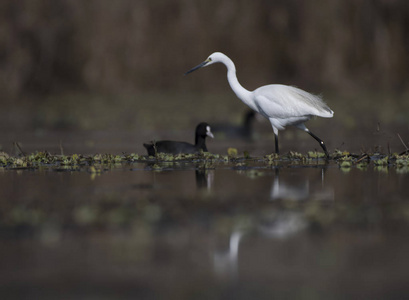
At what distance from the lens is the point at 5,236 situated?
603 centimetres

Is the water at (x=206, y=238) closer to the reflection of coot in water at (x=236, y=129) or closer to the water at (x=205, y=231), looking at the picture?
the water at (x=205, y=231)

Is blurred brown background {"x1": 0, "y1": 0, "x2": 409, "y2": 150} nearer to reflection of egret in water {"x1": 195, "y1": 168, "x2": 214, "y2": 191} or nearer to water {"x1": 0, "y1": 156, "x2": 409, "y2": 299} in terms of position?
reflection of egret in water {"x1": 195, "y1": 168, "x2": 214, "y2": 191}

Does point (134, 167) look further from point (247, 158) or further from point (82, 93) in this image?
point (82, 93)

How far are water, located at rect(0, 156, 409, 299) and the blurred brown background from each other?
2593 centimetres

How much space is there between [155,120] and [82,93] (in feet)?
36.5

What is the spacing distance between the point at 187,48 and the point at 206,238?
34.8m

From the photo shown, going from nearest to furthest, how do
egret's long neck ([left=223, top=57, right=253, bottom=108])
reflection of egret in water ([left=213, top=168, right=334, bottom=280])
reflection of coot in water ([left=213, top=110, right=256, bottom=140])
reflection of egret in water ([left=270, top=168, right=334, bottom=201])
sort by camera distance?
reflection of egret in water ([left=213, top=168, right=334, bottom=280]) < reflection of egret in water ([left=270, top=168, right=334, bottom=201]) < egret's long neck ([left=223, top=57, right=253, bottom=108]) < reflection of coot in water ([left=213, top=110, right=256, bottom=140])

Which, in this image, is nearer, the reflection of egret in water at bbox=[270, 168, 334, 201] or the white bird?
the reflection of egret in water at bbox=[270, 168, 334, 201]

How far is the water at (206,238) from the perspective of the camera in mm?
4496

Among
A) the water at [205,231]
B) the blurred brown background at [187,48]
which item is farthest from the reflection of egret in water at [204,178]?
the blurred brown background at [187,48]

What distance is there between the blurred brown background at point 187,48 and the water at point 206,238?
25927 millimetres

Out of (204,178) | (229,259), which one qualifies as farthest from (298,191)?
(229,259)

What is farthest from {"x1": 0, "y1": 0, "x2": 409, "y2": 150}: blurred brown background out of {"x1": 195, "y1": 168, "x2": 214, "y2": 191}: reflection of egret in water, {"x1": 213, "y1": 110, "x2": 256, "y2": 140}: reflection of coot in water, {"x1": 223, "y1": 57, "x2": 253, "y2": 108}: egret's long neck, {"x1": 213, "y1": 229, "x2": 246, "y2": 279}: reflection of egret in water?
{"x1": 213, "y1": 229, "x2": 246, "y2": 279}: reflection of egret in water

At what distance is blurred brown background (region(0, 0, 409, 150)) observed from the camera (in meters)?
37.1
